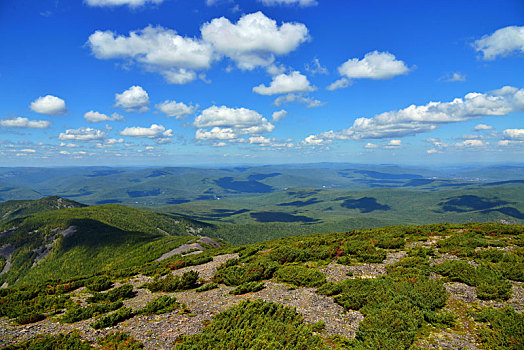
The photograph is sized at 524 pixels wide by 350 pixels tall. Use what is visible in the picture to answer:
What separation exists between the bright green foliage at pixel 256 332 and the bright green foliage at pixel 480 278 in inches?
586

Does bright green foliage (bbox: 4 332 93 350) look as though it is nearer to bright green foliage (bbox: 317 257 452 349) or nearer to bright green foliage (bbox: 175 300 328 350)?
bright green foliage (bbox: 175 300 328 350)

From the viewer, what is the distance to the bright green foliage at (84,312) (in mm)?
17453

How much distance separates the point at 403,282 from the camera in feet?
65.8

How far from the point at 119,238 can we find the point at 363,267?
172 metres

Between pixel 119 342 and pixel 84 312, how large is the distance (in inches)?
256

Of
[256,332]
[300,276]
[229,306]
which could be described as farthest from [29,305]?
[300,276]

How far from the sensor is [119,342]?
14156 mm

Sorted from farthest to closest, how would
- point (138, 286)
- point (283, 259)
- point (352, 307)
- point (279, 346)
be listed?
1. point (283, 259)
2. point (138, 286)
3. point (352, 307)
4. point (279, 346)

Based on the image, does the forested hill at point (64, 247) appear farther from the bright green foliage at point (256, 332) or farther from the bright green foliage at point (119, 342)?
the bright green foliage at point (256, 332)

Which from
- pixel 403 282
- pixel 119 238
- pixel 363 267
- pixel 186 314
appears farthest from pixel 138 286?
pixel 119 238

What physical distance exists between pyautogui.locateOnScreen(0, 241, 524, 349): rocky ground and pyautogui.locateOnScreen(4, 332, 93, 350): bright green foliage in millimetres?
1133

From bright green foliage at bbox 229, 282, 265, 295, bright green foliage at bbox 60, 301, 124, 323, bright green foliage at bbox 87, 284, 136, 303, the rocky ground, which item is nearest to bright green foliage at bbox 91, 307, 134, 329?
the rocky ground

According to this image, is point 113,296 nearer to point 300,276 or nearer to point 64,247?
point 300,276

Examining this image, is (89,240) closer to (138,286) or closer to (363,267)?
(138,286)
